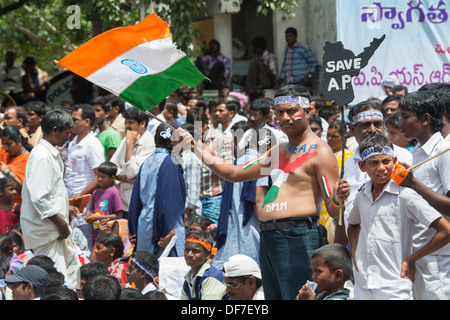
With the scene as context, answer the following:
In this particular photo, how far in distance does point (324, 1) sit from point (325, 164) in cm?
960

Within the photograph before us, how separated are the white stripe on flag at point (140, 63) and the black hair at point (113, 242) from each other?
260cm

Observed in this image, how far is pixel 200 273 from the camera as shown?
7191mm

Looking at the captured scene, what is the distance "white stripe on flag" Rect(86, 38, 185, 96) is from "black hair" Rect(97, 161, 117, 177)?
121 inches

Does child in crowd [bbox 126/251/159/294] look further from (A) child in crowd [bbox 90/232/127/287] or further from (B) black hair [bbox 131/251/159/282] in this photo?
(A) child in crowd [bbox 90/232/127/287]

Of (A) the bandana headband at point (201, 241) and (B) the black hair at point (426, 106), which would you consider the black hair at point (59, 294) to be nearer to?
(A) the bandana headband at point (201, 241)

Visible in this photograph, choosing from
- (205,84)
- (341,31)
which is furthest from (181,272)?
(205,84)

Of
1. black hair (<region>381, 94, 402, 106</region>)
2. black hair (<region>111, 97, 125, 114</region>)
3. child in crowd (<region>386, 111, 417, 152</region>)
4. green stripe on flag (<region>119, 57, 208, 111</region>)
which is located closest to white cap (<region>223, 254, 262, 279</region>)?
green stripe on flag (<region>119, 57, 208, 111</region>)

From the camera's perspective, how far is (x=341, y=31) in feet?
29.5

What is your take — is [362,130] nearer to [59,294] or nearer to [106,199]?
[59,294]

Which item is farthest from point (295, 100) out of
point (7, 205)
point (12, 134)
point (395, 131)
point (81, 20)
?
point (81, 20)

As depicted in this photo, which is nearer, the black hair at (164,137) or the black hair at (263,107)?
the black hair at (164,137)

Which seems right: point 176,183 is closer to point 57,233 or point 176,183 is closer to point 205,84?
point 57,233

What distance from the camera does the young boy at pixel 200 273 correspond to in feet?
23.1

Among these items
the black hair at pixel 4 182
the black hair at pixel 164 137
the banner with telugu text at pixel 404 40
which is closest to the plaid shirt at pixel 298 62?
the banner with telugu text at pixel 404 40
